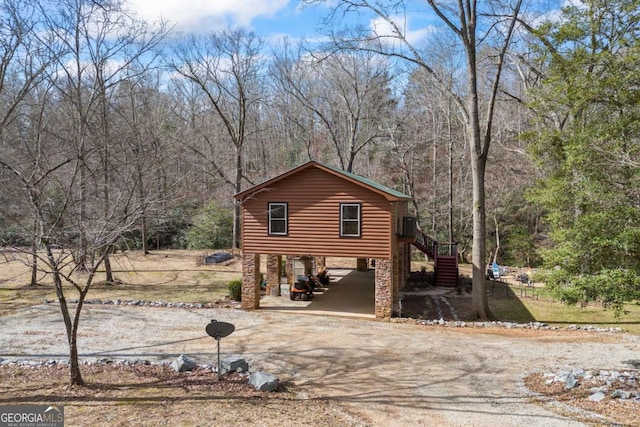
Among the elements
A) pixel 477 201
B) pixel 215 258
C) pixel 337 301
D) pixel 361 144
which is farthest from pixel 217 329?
pixel 361 144

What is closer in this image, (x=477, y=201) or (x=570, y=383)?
(x=570, y=383)

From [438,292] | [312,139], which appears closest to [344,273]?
[438,292]

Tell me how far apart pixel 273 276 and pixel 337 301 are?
329 cm

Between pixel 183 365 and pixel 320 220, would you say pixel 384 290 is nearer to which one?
pixel 320 220

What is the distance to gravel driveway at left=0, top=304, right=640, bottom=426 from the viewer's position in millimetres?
8180

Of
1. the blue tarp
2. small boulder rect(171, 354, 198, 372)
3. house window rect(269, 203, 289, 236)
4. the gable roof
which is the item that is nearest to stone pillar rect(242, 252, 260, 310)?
house window rect(269, 203, 289, 236)

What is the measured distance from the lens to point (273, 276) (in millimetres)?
20047

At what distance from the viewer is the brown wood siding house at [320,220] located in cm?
1608

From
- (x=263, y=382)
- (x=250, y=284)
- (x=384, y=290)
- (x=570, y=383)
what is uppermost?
(x=250, y=284)

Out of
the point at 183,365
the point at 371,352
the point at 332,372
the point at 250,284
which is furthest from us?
the point at 250,284

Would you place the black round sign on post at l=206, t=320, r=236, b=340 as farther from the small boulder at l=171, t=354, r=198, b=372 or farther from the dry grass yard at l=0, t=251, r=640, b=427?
the small boulder at l=171, t=354, r=198, b=372

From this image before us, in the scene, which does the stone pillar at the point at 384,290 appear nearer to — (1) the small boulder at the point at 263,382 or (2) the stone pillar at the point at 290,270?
(2) the stone pillar at the point at 290,270

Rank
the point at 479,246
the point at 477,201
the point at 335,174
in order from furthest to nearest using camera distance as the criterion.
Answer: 1. the point at 479,246
2. the point at 477,201
3. the point at 335,174

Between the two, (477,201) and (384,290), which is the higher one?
(477,201)
